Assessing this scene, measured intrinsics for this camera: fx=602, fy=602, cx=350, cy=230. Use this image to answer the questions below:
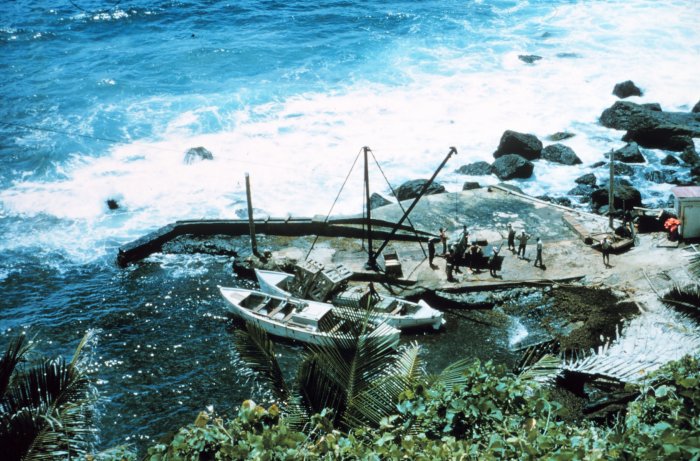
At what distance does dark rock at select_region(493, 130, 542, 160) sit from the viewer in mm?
34500

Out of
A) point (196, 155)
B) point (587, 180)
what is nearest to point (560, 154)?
point (587, 180)

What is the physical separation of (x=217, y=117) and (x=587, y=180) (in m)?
25.2

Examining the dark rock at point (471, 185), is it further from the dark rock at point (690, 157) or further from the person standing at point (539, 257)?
the dark rock at point (690, 157)

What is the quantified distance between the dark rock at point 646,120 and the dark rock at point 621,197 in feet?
29.9

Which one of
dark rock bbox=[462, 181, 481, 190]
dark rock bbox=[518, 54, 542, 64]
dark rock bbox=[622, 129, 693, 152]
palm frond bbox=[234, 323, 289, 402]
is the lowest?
dark rock bbox=[462, 181, 481, 190]

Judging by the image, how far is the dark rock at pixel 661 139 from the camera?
34.3 m

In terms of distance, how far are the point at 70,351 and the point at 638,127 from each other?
3213cm

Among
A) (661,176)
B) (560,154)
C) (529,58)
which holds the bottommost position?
(661,176)

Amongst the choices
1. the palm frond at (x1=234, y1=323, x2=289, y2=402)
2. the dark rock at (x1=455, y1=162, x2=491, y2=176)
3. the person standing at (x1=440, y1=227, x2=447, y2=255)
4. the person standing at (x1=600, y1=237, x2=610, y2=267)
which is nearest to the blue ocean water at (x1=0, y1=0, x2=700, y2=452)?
the dark rock at (x1=455, y1=162, x2=491, y2=176)

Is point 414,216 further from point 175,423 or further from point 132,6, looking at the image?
point 132,6

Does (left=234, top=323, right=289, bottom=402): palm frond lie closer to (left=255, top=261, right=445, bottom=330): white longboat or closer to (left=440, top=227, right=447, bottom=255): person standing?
(left=255, top=261, right=445, bottom=330): white longboat

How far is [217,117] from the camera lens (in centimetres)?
4288

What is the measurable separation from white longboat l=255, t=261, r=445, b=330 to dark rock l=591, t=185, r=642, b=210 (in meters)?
12.2

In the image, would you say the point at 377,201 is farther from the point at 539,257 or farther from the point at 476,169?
the point at 539,257
